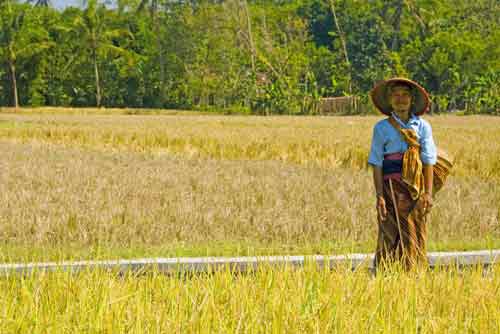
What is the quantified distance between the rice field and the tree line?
26.4m

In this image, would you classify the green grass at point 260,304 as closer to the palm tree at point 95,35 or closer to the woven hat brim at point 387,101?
the woven hat brim at point 387,101

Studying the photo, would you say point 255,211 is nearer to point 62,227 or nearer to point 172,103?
point 62,227

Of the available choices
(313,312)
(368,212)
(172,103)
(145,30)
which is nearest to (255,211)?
(368,212)

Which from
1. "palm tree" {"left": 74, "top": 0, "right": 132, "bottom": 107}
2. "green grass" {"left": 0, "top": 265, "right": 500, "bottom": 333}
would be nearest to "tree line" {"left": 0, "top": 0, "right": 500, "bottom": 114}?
"palm tree" {"left": 74, "top": 0, "right": 132, "bottom": 107}

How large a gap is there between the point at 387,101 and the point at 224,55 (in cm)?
4044

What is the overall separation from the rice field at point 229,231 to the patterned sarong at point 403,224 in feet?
0.82

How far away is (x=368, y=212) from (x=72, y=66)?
41.2m

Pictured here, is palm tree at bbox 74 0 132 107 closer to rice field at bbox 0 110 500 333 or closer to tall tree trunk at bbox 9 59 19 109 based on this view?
tall tree trunk at bbox 9 59 19 109

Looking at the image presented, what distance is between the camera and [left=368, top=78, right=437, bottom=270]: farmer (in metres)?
4.38

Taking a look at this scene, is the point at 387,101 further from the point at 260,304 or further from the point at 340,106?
the point at 340,106

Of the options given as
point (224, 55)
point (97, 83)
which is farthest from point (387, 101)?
point (97, 83)

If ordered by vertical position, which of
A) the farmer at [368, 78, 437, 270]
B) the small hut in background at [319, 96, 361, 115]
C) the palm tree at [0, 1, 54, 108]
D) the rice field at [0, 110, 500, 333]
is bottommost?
the small hut in background at [319, 96, 361, 115]

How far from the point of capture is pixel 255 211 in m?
7.31

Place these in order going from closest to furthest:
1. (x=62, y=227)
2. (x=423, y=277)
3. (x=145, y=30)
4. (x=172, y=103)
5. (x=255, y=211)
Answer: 1. (x=423, y=277)
2. (x=62, y=227)
3. (x=255, y=211)
4. (x=172, y=103)
5. (x=145, y=30)
